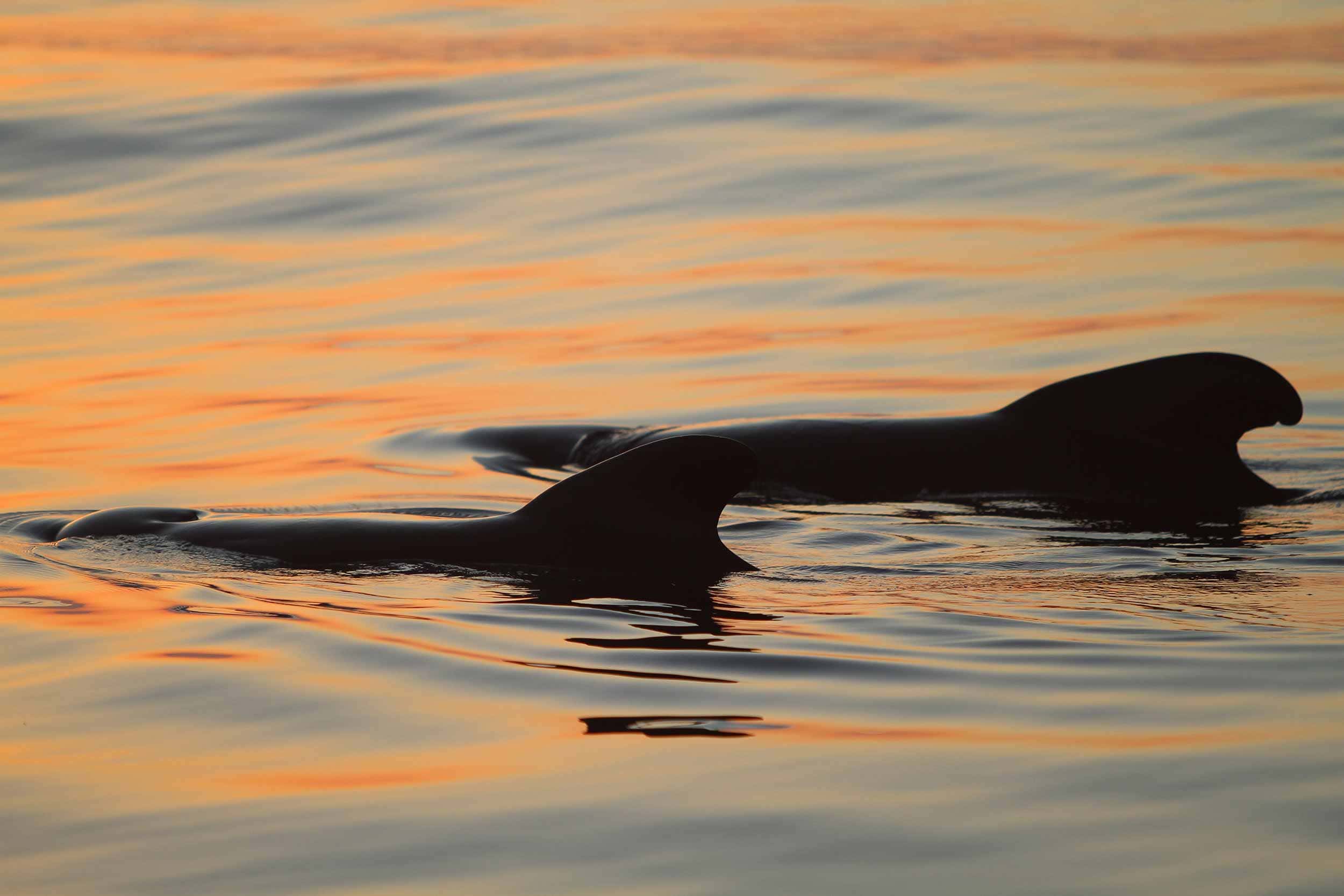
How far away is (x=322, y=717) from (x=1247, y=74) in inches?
934

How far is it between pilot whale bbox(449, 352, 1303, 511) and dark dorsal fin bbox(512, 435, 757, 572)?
72.7 inches

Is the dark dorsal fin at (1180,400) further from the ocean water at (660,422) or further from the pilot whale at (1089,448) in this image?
the ocean water at (660,422)

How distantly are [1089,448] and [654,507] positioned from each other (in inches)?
131

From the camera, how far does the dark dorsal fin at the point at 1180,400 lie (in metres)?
9.34

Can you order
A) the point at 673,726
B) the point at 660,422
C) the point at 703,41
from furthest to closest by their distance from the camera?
1. the point at 703,41
2. the point at 660,422
3. the point at 673,726

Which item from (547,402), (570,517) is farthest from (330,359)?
(570,517)

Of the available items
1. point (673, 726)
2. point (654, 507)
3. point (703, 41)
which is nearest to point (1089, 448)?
point (654, 507)

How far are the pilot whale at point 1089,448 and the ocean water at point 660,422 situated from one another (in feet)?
1.37

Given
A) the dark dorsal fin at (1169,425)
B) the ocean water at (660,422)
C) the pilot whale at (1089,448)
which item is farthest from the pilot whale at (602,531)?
the dark dorsal fin at (1169,425)

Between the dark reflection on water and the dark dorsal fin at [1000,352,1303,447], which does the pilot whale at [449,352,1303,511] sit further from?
the dark reflection on water

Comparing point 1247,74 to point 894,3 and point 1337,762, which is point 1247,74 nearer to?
point 894,3

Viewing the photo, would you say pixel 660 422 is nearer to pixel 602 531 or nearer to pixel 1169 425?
pixel 1169 425

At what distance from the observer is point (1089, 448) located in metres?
9.67

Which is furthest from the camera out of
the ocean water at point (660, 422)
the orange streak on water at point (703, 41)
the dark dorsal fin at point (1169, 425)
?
the orange streak on water at point (703, 41)
